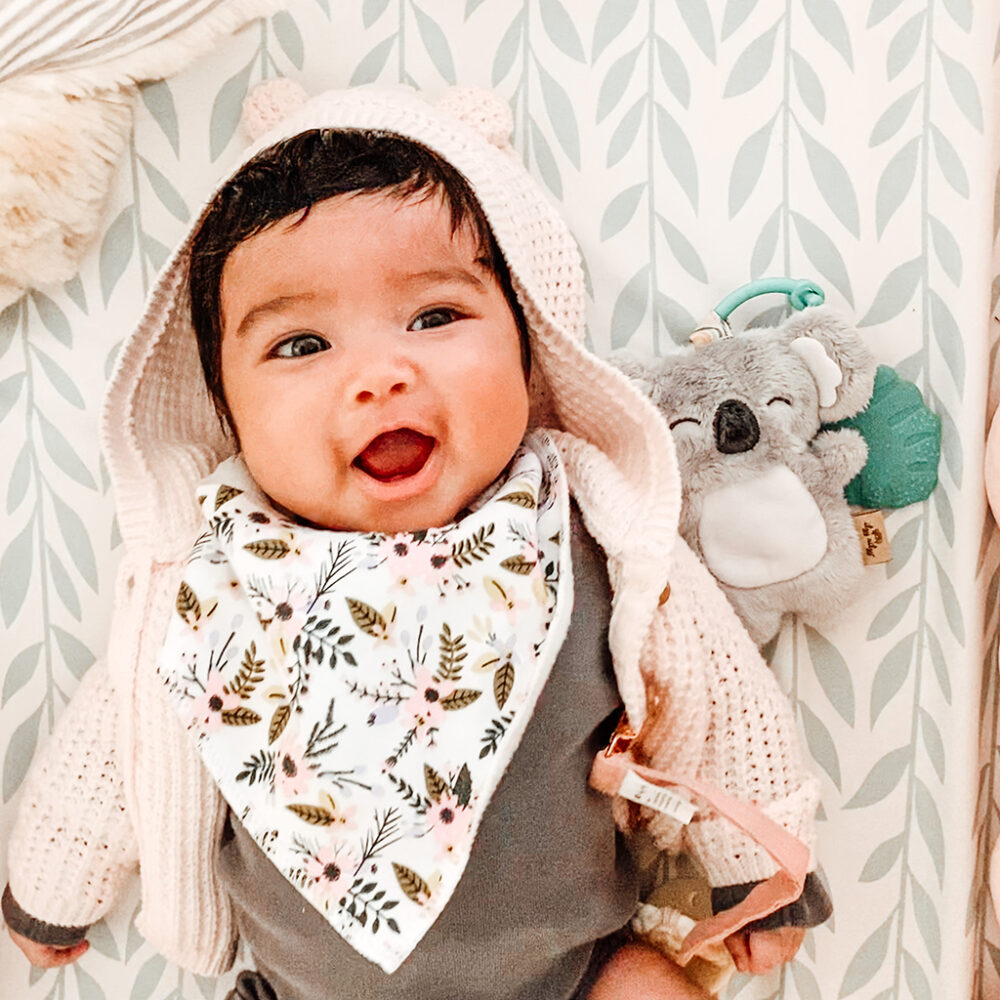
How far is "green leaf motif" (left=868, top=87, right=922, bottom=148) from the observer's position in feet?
2.93

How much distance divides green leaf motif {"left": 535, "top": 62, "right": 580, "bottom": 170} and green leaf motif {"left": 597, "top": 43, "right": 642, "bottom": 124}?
0.03 meters

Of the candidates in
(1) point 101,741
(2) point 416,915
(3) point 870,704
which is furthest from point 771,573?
(1) point 101,741

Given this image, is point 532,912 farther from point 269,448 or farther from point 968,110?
point 968,110

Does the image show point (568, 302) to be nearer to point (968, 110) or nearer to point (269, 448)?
point (269, 448)

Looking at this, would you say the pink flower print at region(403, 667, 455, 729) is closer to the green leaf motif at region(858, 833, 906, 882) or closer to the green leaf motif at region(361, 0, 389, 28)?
the green leaf motif at region(858, 833, 906, 882)

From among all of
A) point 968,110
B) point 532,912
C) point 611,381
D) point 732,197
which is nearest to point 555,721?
point 532,912

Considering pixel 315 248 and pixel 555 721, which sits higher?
pixel 315 248

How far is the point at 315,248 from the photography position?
729mm

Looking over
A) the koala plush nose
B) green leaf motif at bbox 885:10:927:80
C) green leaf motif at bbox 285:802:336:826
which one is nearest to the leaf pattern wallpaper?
green leaf motif at bbox 885:10:927:80

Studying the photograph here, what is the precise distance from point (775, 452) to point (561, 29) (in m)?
0.43

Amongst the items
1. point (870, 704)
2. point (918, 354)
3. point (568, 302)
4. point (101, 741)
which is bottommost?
point (870, 704)

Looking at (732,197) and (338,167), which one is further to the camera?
(732,197)

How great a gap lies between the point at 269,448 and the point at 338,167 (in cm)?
22

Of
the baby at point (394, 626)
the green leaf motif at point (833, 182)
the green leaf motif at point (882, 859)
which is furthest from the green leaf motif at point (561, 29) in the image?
the green leaf motif at point (882, 859)
